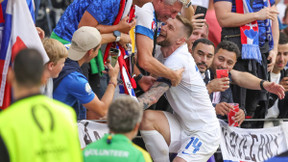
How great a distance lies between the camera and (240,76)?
645 cm

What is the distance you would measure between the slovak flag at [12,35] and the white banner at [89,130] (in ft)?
3.23

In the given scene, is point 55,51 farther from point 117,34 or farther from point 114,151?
point 114,151

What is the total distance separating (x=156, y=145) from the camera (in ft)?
17.2

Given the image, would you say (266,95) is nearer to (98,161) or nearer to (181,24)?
(181,24)

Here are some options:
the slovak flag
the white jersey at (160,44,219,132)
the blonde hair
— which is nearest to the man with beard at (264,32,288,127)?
the white jersey at (160,44,219,132)

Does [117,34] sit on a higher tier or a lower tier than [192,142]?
higher

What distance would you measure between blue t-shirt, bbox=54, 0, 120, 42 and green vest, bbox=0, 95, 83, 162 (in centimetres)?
240

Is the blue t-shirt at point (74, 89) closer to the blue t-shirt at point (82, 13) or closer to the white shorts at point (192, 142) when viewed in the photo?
the blue t-shirt at point (82, 13)

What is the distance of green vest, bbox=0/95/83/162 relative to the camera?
2.70 meters

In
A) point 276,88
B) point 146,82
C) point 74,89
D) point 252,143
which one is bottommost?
point 252,143

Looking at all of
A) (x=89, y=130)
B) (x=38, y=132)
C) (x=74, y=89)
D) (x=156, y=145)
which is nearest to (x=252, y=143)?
(x=156, y=145)

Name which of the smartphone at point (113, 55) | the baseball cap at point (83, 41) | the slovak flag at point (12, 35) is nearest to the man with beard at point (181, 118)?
the smartphone at point (113, 55)

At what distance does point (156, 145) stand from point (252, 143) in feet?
4.63

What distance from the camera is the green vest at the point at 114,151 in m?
3.27
